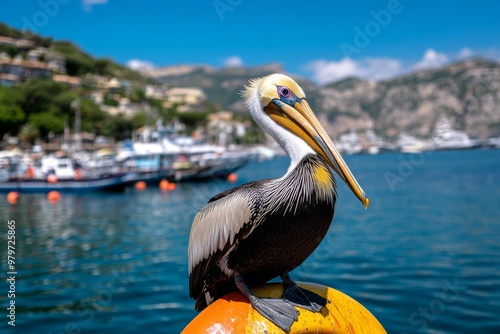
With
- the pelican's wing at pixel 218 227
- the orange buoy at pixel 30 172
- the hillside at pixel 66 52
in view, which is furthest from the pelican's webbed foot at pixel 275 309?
the hillside at pixel 66 52

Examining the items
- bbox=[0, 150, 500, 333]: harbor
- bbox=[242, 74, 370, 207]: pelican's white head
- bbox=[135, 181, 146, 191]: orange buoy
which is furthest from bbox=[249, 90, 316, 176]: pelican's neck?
bbox=[135, 181, 146, 191]: orange buoy

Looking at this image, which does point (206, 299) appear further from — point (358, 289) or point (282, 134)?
point (358, 289)

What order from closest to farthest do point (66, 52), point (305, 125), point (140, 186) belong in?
point (305, 125) → point (140, 186) → point (66, 52)

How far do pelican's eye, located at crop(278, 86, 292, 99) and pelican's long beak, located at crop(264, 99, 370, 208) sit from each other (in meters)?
0.05

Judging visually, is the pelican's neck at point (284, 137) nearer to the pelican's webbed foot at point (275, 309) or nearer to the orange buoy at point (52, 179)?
the pelican's webbed foot at point (275, 309)

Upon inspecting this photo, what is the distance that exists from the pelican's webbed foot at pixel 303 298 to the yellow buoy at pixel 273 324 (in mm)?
30

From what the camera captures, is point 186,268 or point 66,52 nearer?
point 186,268

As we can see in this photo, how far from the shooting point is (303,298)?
303cm

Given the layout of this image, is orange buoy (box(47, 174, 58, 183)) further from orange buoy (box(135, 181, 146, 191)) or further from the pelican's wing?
the pelican's wing

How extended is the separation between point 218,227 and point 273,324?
71 cm

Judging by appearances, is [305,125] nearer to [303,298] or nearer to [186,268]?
[303,298]

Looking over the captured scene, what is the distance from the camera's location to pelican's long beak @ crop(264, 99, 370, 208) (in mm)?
2973

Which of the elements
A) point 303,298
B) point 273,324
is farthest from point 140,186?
point 273,324

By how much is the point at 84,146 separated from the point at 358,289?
78.0m
